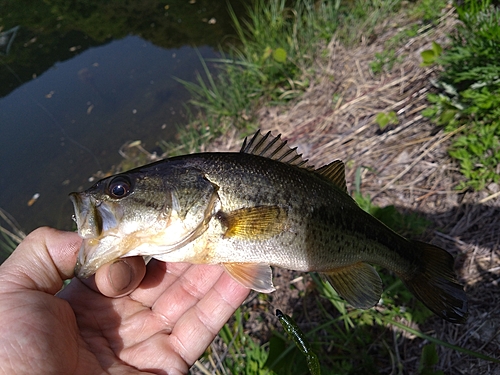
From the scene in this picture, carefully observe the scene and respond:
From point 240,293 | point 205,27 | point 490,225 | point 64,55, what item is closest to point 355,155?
point 490,225

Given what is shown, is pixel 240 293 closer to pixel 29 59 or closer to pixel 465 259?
pixel 465 259

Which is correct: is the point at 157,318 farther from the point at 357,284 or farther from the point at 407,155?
the point at 407,155

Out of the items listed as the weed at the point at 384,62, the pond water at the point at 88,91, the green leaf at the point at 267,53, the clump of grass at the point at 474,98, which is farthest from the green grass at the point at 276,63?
the clump of grass at the point at 474,98

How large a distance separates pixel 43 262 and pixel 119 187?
766 millimetres

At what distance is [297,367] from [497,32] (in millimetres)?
3431

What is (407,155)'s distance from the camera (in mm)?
4086

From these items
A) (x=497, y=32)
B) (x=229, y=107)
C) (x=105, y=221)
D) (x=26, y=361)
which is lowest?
(x=229, y=107)

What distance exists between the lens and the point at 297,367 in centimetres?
283

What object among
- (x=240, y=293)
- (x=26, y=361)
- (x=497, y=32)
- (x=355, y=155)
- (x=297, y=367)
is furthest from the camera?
(x=355, y=155)

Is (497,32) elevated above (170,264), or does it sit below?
above

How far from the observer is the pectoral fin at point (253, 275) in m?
2.33

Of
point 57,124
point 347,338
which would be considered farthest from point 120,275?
point 57,124

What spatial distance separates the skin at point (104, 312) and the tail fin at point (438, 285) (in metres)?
1.24

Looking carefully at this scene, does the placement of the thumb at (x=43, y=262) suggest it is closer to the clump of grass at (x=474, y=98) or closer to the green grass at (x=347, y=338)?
the green grass at (x=347, y=338)
